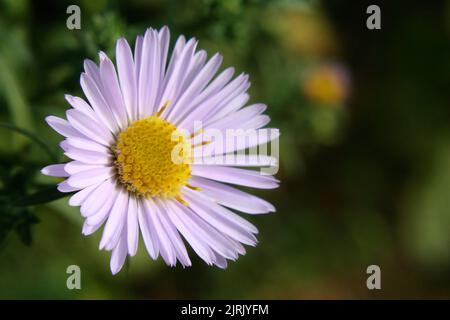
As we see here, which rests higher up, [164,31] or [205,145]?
[164,31]

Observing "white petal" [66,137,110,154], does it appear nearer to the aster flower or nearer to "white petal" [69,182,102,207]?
the aster flower

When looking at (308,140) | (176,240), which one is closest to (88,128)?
(176,240)

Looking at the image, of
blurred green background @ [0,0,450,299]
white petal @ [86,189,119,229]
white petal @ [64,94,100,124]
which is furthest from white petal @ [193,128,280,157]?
blurred green background @ [0,0,450,299]

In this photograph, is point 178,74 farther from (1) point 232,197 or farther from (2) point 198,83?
(1) point 232,197

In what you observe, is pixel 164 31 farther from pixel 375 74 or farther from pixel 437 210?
pixel 437 210

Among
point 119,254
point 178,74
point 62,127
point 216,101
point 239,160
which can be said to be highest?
point 178,74

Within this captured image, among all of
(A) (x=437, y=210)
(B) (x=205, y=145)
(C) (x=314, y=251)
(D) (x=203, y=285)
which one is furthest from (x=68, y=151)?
(A) (x=437, y=210)
